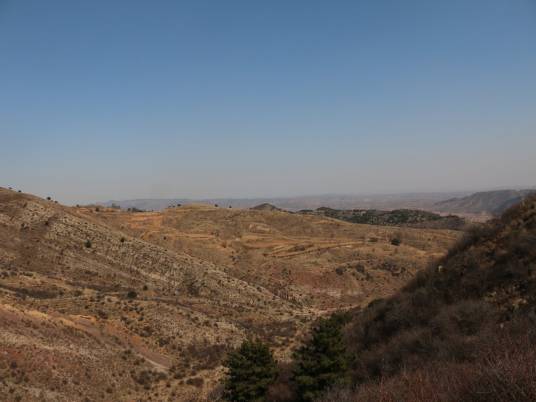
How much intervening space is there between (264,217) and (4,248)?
6000 cm

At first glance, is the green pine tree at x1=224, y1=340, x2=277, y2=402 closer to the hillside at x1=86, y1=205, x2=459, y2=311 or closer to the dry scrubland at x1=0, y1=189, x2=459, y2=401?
the dry scrubland at x1=0, y1=189, x2=459, y2=401

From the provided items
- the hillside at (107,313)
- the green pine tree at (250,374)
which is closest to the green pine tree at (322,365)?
the green pine tree at (250,374)

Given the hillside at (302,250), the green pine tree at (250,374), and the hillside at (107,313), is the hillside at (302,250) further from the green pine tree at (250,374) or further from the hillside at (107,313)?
the green pine tree at (250,374)

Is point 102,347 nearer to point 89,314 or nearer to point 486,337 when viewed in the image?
point 89,314

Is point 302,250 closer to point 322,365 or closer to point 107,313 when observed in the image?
point 107,313

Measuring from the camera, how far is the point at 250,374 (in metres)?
17.3

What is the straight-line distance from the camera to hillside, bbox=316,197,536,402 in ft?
21.0

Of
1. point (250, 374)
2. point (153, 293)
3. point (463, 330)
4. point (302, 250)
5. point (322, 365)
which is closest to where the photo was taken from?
point (463, 330)

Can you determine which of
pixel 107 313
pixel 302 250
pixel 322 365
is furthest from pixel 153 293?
pixel 302 250

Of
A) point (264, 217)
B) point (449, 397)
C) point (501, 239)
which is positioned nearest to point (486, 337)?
point (449, 397)

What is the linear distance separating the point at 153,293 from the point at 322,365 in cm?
2795

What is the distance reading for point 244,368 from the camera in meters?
17.5

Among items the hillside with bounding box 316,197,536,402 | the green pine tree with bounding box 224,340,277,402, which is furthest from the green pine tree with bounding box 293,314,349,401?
the green pine tree with bounding box 224,340,277,402

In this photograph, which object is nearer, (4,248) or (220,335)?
(220,335)
